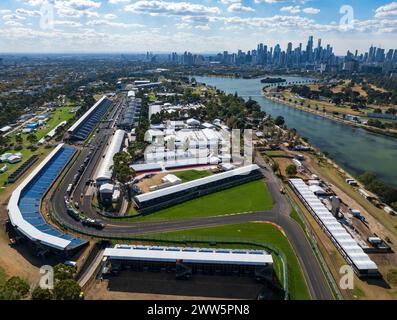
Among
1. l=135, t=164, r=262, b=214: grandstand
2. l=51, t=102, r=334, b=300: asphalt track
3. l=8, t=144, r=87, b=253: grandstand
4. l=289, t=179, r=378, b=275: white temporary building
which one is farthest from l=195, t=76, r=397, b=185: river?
l=8, t=144, r=87, b=253: grandstand

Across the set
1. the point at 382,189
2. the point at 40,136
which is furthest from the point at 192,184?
the point at 40,136

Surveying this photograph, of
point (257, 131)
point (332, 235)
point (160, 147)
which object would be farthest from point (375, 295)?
point (257, 131)

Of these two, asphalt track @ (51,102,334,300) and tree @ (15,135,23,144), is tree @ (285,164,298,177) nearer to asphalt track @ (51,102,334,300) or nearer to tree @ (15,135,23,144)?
asphalt track @ (51,102,334,300)

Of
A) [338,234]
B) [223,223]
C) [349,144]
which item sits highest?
[338,234]

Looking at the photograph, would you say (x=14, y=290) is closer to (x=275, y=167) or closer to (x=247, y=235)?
(x=247, y=235)

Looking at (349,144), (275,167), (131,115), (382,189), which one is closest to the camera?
(382,189)

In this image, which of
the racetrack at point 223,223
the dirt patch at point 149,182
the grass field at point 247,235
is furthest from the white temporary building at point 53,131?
the grass field at point 247,235

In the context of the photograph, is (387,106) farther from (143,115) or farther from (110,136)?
(110,136)
